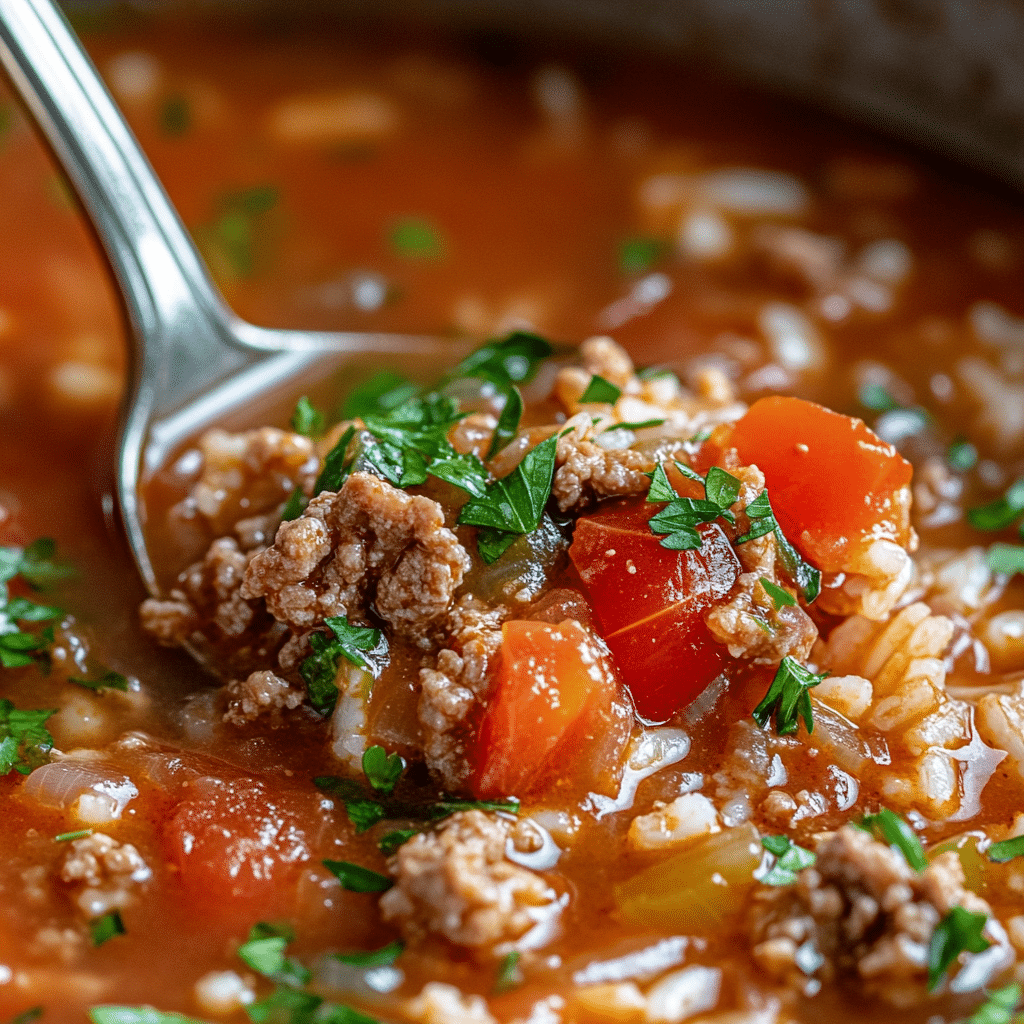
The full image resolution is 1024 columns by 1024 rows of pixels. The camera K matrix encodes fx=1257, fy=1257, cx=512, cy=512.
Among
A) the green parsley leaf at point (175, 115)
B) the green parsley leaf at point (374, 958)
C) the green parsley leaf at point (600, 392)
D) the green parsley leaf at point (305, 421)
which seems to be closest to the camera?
the green parsley leaf at point (374, 958)

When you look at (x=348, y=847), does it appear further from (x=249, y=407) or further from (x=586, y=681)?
(x=249, y=407)

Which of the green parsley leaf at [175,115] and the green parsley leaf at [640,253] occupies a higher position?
the green parsley leaf at [175,115]

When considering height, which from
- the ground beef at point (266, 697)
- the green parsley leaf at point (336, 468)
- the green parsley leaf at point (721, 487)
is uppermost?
the green parsley leaf at point (721, 487)

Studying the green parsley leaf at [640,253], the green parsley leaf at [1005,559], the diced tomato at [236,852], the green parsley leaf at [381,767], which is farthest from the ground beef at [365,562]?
the green parsley leaf at [640,253]

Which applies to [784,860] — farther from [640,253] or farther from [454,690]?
[640,253]

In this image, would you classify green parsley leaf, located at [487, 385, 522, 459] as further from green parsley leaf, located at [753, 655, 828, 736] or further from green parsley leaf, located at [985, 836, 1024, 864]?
green parsley leaf, located at [985, 836, 1024, 864]

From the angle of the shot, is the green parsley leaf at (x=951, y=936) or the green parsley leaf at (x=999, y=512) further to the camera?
the green parsley leaf at (x=999, y=512)

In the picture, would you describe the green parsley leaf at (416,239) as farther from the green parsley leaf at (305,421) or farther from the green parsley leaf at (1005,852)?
the green parsley leaf at (1005,852)
